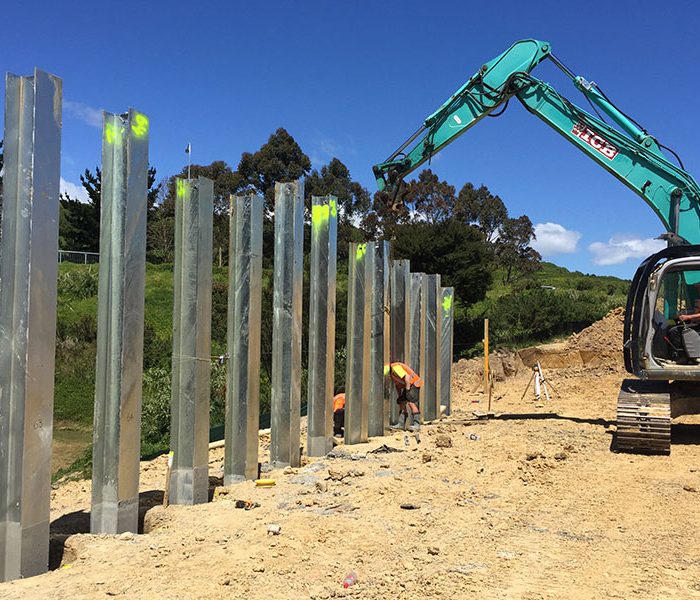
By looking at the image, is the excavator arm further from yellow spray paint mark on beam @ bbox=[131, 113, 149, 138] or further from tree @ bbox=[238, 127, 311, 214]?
tree @ bbox=[238, 127, 311, 214]

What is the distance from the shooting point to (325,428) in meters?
8.30

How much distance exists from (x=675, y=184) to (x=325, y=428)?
22.1ft

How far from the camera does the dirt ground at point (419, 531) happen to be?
169 inches

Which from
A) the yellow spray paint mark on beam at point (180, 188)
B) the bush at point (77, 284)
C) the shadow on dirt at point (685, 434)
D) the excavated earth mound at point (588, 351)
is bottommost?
the shadow on dirt at point (685, 434)

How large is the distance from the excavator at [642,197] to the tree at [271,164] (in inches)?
1356

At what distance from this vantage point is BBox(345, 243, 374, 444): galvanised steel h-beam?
9039 mm

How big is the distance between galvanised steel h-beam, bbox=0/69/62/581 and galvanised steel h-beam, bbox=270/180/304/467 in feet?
10.2

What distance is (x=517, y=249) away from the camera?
46.9 metres

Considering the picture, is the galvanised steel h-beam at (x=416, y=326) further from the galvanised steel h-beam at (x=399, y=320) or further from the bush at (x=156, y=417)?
the bush at (x=156, y=417)

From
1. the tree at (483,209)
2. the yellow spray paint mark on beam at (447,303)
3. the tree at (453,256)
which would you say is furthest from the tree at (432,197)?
the yellow spray paint mark on beam at (447,303)

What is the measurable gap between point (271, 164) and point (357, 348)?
3790 centimetres

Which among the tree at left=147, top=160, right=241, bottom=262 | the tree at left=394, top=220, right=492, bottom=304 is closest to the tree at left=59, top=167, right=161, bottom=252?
the tree at left=147, top=160, right=241, bottom=262

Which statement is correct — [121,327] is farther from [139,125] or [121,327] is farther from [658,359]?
[658,359]

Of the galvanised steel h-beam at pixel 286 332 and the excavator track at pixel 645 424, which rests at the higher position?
the galvanised steel h-beam at pixel 286 332
